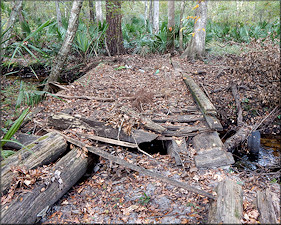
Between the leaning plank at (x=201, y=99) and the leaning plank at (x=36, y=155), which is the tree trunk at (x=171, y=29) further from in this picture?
the leaning plank at (x=36, y=155)

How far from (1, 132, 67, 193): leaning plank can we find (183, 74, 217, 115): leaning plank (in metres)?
2.57

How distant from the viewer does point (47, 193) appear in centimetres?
239

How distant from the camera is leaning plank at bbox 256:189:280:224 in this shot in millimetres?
1927

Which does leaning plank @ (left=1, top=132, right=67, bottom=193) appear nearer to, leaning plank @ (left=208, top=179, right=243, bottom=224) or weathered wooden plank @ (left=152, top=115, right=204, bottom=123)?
weathered wooden plank @ (left=152, top=115, right=204, bottom=123)

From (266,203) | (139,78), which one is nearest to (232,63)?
(139,78)

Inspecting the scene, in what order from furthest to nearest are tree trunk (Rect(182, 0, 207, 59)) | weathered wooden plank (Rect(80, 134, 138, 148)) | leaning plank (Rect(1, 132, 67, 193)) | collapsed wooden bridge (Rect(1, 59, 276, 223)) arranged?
1. tree trunk (Rect(182, 0, 207, 59))
2. weathered wooden plank (Rect(80, 134, 138, 148))
3. leaning plank (Rect(1, 132, 67, 193))
4. collapsed wooden bridge (Rect(1, 59, 276, 223))

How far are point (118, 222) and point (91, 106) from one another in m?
2.54

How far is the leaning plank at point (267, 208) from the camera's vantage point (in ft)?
6.32

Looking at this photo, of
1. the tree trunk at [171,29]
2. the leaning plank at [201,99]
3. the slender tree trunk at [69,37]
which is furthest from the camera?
the tree trunk at [171,29]

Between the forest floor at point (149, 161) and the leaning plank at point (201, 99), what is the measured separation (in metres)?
0.17

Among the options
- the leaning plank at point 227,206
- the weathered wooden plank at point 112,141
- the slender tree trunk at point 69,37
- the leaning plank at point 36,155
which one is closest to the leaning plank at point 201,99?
the weathered wooden plank at point 112,141

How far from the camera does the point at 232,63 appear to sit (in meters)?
5.76

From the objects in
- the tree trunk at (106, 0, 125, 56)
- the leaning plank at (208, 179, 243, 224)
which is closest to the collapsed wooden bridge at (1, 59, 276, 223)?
the leaning plank at (208, 179, 243, 224)

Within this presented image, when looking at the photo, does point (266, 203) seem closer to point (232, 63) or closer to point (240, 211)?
point (240, 211)
